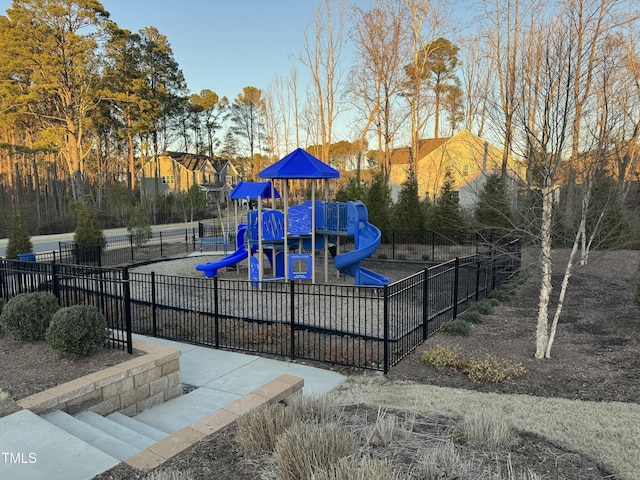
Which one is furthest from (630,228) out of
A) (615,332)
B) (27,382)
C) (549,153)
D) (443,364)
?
(27,382)

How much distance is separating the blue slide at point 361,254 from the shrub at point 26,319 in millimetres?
7577

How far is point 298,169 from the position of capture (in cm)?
1185

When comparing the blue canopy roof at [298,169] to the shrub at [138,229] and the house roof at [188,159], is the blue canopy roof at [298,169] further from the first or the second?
the house roof at [188,159]

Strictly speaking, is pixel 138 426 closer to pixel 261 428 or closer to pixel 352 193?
pixel 261 428

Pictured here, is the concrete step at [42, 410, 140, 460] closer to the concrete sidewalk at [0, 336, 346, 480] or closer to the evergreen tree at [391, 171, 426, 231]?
the concrete sidewalk at [0, 336, 346, 480]

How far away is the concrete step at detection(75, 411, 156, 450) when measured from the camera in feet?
13.5

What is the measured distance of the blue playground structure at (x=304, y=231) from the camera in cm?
1199

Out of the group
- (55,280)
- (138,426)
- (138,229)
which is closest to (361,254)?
(55,280)

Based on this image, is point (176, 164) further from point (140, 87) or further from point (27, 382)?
point (27, 382)

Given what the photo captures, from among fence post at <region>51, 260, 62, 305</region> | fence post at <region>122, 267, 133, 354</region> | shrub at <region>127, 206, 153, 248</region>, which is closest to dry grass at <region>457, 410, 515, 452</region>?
fence post at <region>122, 267, 133, 354</region>

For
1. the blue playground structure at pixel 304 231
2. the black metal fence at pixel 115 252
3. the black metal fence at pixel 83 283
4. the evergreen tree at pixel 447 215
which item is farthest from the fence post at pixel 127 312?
the evergreen tree at pixel 447 215

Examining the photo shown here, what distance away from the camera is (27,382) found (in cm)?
486

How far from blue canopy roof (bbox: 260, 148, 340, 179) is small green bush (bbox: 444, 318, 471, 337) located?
219 inches

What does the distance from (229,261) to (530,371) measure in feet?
32.6
